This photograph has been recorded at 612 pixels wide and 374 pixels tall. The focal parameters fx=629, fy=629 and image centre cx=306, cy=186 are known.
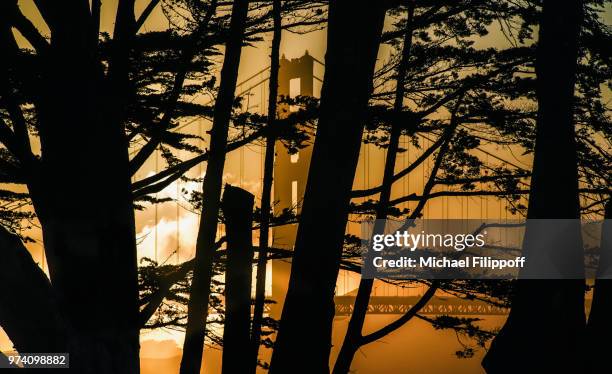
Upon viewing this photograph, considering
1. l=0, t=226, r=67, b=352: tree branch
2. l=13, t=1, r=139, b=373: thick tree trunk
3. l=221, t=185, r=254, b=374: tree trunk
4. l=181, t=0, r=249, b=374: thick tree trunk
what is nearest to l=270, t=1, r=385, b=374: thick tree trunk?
l=221, t=185, r=254, b=374: tree trunk

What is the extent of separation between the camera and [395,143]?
6.03 meters

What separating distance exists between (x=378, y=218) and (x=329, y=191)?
3417 mm

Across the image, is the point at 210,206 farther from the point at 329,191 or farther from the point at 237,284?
the point at 329,191

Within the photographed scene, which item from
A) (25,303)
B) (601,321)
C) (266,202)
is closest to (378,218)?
(266,202)

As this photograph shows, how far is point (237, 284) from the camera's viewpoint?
2943mm

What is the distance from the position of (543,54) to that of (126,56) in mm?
2694

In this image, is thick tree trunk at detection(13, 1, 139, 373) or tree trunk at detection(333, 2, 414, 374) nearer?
thick tree trunk at detection(13, 1, 139, 373)

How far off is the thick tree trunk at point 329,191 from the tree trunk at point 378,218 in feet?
9.75

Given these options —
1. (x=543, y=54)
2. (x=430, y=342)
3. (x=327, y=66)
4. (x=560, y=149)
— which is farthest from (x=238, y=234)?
(x=430, y=342)

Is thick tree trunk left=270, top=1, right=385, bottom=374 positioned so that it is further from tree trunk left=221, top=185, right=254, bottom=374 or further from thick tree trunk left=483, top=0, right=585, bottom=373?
thick tree trunk left=483, top=0, right=585, bottom=373

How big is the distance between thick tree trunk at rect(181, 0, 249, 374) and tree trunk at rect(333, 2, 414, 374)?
5.23 feet

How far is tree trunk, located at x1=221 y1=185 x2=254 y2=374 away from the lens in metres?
2.91

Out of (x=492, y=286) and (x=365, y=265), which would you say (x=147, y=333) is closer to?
(x=365, y=265)

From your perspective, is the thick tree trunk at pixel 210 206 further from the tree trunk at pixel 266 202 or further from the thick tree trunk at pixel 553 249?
the thick tree trunk at pixel 553 249
